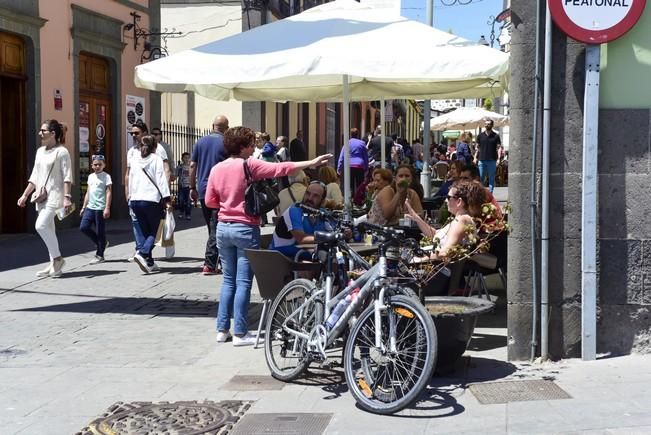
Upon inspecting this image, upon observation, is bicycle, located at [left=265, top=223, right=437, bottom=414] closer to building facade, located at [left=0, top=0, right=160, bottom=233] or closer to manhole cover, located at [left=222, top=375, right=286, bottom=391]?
manhole cover, located at [left=222, top=375, right=286, bottom=391]

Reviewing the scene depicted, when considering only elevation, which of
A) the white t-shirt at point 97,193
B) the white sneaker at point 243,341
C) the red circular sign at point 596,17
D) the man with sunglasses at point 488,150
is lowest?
the white sneaker at point 243,341

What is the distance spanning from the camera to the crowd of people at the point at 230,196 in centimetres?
711

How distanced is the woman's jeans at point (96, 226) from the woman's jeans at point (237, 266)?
5032 millimetres

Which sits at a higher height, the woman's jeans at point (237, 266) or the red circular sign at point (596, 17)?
the red circular sign at point (596, 17)

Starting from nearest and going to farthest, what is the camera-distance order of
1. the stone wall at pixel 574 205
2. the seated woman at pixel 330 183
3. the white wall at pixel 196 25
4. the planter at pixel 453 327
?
the planter at pixel 453 327 → the stone wall at pixel 574 205 → the seated woman at pixel 330 183 → the white wall at pixel 196 25

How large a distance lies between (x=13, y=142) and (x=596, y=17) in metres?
11.0

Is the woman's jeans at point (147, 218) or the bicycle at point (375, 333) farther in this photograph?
the woman's jeans at point (147, 218)

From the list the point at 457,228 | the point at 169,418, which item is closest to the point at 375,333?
the point at 169,418

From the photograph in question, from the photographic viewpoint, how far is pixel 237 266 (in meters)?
7.19

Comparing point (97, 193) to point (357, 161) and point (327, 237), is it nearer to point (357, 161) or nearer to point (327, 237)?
point (357, 161)

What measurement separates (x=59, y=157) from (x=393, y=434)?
22.1ft

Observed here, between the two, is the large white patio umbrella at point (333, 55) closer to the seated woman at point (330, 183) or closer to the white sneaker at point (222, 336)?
the seated woman at point (330, 183)

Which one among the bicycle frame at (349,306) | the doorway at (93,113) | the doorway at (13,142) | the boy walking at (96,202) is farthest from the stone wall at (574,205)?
the doorway at (93,113)

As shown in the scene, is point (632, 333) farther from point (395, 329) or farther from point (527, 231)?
point (395, 329)
